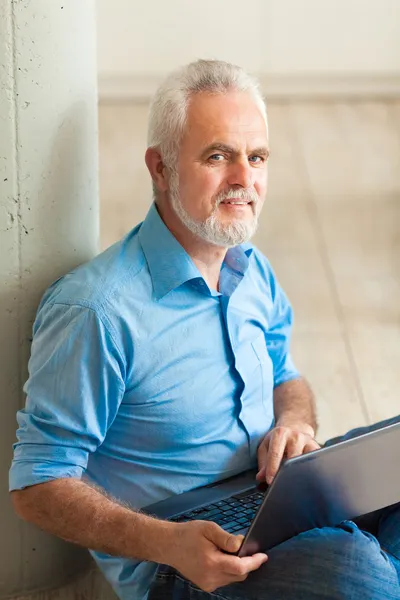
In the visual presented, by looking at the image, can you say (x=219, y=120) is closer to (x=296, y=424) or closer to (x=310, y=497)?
(x=296, y=424)

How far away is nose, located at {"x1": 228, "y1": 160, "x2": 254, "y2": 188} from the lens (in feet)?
5.80

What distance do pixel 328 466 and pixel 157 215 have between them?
2.15 feet

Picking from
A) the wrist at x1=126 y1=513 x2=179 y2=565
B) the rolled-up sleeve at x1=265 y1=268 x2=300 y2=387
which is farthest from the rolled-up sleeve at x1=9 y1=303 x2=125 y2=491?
Result: the rolled-up sleeve at x1=265 y1=268 x2=300 y2=387

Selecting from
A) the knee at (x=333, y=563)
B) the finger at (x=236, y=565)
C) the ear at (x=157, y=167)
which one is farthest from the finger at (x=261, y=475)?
the ear at (x=157, y=167)

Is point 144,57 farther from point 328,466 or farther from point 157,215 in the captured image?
point 328,466

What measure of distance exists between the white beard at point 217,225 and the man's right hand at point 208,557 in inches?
22.4

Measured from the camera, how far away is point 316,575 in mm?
1451

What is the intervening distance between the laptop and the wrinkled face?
19.5 inches

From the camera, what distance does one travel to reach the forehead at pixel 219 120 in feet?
5.76

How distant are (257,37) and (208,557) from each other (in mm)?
4498

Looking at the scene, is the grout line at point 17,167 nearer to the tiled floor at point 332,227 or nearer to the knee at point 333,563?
the knee at point 333,563

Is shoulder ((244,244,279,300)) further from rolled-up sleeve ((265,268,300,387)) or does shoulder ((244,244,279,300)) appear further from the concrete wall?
the concrete wall

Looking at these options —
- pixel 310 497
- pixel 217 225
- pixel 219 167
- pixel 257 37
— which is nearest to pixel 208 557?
pixel 310 497

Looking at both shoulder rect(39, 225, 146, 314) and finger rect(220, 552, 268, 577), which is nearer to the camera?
finger rect(220, 552, 268, 577)
